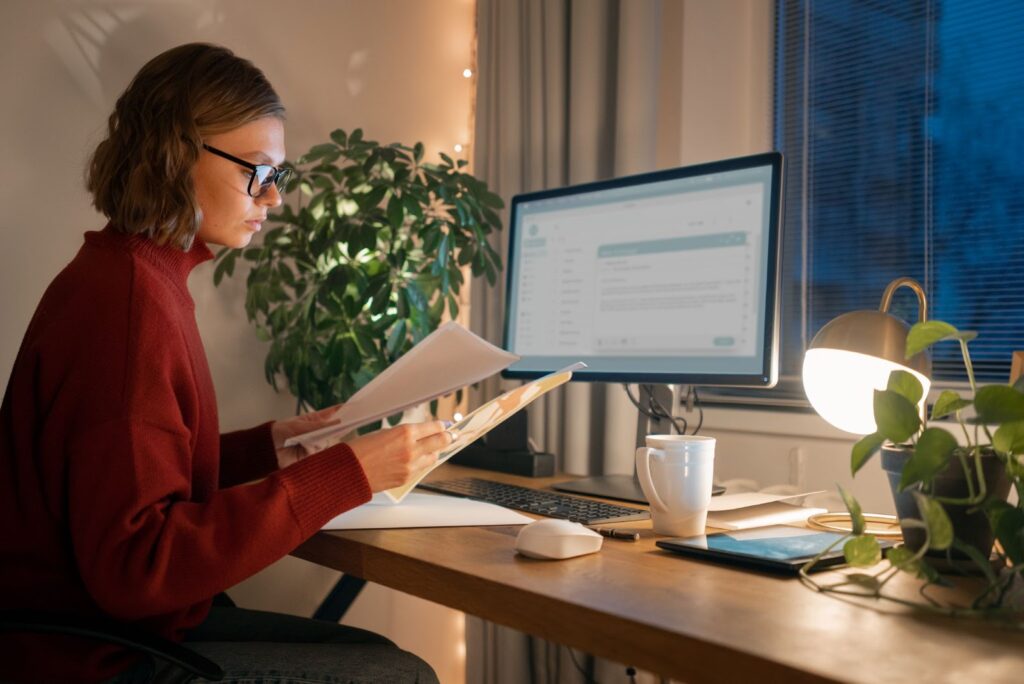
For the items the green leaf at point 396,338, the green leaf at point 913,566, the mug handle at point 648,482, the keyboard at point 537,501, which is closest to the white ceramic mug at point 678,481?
the mug handle at point 648,482

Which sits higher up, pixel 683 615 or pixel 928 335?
pixel 928 335

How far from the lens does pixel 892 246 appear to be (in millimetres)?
1835

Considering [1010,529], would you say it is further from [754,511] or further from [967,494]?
[754,511]

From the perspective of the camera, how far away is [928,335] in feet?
2.90

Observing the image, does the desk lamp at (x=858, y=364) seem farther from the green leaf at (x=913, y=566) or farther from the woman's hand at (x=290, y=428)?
Result: the woman's hand at (x=290, y=428)

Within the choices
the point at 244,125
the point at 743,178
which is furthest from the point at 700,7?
the point at 244,125

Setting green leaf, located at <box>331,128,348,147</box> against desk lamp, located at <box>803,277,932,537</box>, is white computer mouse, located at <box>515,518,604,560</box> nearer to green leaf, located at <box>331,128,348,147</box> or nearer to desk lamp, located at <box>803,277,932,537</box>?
desk lamp, located at <box>803,277,932,537</box>

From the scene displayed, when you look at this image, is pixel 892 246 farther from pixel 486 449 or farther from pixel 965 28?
pixel 486 449

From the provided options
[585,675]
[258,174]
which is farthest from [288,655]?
[585,675]

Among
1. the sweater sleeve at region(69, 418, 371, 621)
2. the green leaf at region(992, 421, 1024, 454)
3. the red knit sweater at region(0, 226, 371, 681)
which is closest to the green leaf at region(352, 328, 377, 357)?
the red knit sweater at region(0, 226, 371, 681)

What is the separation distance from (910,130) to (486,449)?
3.39ft

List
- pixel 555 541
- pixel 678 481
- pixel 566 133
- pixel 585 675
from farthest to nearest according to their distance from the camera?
pixel 566 133 < pixel 585 675 < pixel 678 481 < pixel 555 541

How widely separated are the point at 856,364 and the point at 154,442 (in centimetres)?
78

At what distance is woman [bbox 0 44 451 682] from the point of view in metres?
0.89
